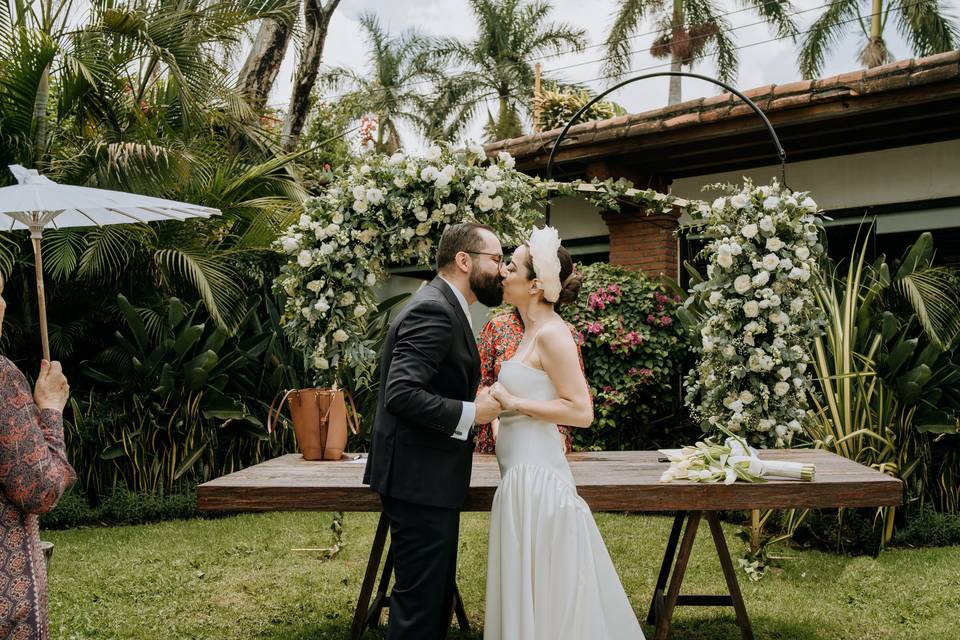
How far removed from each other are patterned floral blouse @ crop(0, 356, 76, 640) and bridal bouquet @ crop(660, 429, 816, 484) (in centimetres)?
234

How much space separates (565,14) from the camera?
28.9 meters

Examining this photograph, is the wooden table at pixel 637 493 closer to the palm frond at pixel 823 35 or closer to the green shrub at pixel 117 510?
the green shrub at pixel 117 510

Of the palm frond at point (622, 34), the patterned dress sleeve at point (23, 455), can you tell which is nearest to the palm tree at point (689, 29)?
the palm frond at point (622, 34)

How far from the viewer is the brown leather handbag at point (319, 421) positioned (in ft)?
14.1

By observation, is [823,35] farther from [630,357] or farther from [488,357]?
[488,357]

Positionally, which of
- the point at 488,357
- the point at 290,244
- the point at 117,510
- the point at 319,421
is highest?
the point at 290,244

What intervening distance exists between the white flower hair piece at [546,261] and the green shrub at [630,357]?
4.06m

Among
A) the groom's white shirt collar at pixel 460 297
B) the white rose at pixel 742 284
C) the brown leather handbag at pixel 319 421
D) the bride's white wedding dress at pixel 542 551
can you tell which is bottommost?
the bride's white wedding dress at pixel 542 551

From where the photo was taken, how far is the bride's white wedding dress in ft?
10.4

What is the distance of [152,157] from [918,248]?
6.56 m

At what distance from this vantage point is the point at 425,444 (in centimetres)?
309

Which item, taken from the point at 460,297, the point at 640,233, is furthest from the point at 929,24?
the point at 460,297

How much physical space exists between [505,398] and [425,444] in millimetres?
377

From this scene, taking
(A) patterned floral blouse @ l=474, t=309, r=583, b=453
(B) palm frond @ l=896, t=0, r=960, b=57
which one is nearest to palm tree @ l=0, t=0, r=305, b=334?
(A) patterned floral blouse @ l=474, t=309, r=583, b=453
